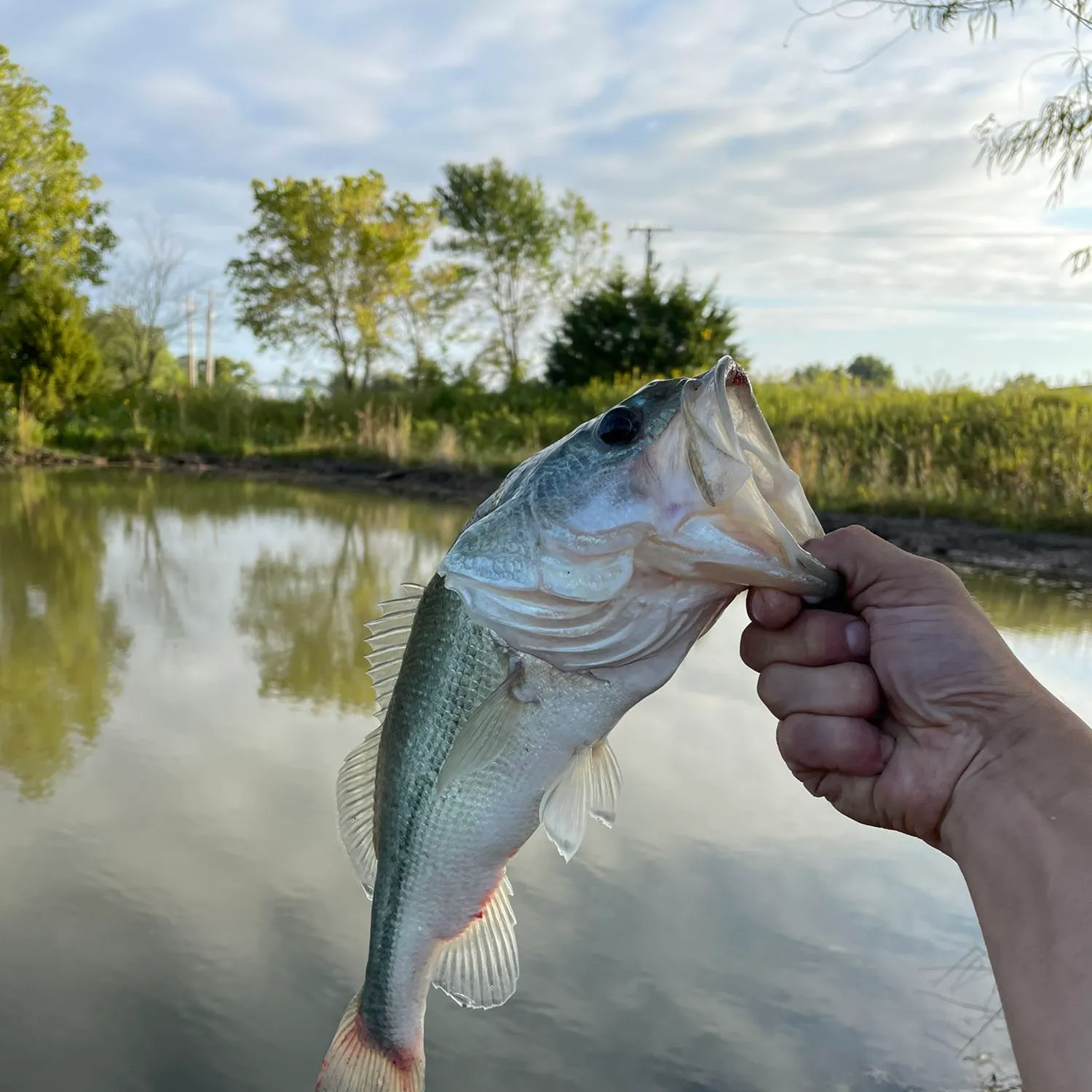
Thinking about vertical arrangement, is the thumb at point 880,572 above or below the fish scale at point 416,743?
above

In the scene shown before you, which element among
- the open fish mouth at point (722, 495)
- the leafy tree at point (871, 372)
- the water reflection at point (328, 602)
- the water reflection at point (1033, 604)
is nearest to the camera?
the open fish mouth at point (722, 495)

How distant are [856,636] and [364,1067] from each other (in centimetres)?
92

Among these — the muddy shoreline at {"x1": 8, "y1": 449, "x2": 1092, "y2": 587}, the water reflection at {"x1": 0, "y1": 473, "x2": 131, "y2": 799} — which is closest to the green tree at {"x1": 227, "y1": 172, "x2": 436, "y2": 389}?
the muddy shoreline at {"x1": 8, "y1": 449, "x2": 1092, "y2": 587}

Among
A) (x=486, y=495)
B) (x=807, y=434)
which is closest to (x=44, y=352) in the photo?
(x=486, y=495)

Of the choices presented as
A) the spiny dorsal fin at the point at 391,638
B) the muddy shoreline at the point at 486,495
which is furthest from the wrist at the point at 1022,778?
the muddy shoreline at the point at 486,495

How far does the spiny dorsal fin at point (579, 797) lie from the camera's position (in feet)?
3.87

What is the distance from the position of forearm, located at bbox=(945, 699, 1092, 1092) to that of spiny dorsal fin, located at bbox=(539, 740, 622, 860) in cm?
44

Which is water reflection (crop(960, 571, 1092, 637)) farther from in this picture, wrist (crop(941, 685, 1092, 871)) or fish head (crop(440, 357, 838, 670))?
fish head (crop(440, 357, 838, 670))

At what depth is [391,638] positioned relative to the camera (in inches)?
52.4

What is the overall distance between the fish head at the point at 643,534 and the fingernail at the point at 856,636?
0.09 metres

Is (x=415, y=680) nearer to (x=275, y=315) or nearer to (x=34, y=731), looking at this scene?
(x=34, y=731)

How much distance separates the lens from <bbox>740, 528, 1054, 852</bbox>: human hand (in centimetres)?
111

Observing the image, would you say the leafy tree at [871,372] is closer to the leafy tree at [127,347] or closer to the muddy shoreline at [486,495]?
the muddy shoreline at [486,495]

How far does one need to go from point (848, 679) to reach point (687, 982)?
1.23 m
